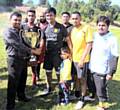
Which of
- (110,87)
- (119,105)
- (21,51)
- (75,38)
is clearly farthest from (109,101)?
(21,51)

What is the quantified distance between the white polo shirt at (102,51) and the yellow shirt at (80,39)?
0.48 feet

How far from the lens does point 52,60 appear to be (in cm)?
738

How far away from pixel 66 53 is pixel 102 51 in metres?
0.87

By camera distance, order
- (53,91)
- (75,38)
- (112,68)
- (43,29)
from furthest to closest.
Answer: (53,91) → (43,29) → (75,38) → (112,68)

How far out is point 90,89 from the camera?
24.7 ft

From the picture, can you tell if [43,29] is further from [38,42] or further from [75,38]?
[75,38]

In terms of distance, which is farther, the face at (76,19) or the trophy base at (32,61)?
the trophy base at (32,61)

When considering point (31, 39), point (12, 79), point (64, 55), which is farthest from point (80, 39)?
point (12, 79)

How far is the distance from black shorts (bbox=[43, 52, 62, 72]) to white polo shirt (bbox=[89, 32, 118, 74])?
2.70 ft

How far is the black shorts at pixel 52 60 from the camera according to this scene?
732 cm

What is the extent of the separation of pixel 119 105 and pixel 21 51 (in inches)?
96.8

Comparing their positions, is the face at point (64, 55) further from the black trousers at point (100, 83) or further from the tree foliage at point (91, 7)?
the tree foliage at point (91, 7)

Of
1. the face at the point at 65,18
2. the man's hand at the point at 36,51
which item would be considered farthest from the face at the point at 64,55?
the face at the point at 65,18

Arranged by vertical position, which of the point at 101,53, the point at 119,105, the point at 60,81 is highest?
the point at 101,53
